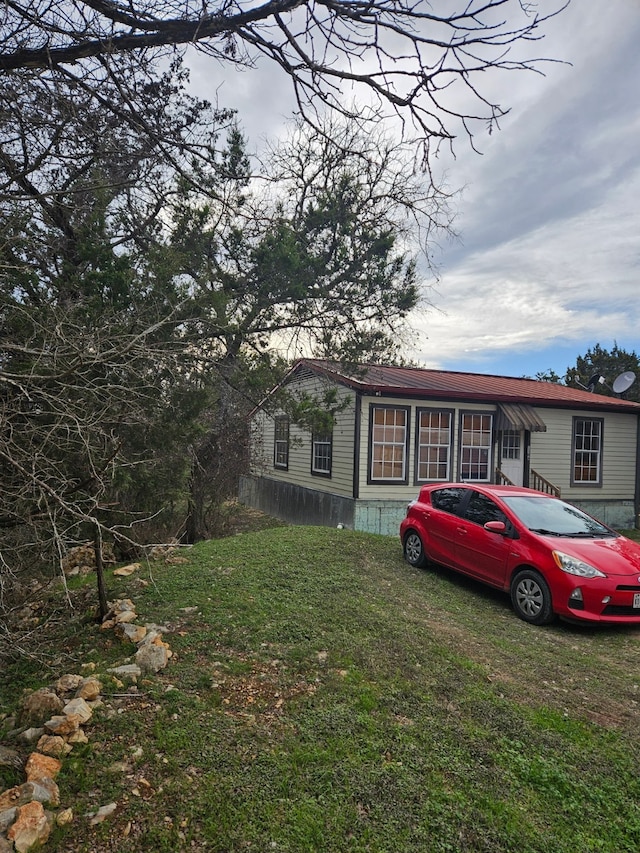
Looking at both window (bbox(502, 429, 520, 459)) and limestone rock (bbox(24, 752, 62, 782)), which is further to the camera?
window (bbox(502, 429, 520, 459))

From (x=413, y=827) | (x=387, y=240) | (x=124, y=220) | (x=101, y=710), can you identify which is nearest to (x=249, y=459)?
(x=387, y=240)

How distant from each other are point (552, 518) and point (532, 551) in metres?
0.83

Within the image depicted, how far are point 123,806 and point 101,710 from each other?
2.63 feet

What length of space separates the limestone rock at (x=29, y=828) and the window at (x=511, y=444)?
13.2 m

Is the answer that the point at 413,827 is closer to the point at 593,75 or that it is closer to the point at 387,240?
the point at 593,75

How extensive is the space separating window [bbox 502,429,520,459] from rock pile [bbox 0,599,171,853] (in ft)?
38.1

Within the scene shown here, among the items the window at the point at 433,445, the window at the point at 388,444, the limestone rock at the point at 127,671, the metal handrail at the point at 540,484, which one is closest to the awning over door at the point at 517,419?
the metal handrail at the point at 540,484

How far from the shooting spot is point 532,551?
593cm

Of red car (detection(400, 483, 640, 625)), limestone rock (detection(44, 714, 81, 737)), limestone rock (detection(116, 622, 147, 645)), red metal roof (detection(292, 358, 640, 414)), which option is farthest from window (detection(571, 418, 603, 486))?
limestone rock (detection(44, 714, 81, 737))

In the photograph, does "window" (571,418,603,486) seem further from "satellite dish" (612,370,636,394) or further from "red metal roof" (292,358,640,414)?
"satellite dish" (612,370,636,394)

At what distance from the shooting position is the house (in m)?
12.3

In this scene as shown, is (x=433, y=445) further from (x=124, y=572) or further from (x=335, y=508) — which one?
(x=124, y=572)

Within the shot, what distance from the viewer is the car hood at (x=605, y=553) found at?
18.4ft

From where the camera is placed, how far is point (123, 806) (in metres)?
2.46
